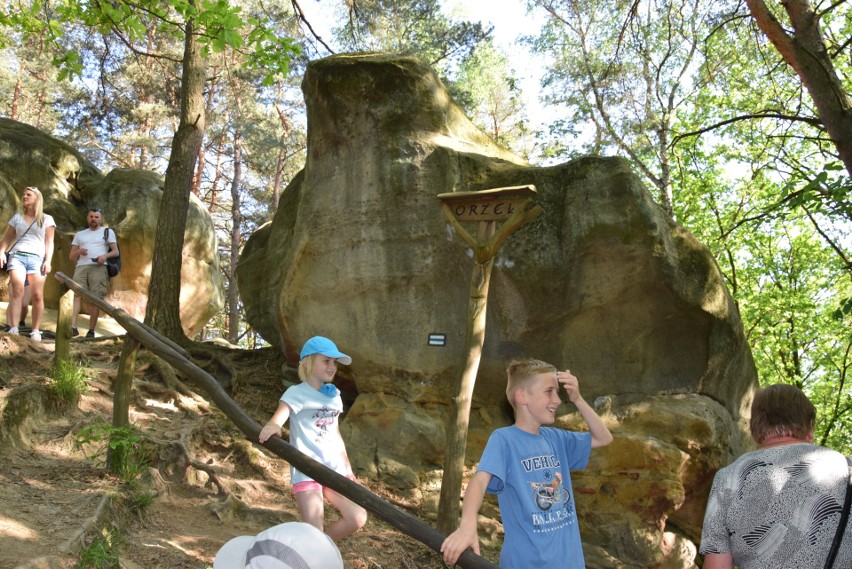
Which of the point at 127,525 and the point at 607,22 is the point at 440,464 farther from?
the point at 607,22

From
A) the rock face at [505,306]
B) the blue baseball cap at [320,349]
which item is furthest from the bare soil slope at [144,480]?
the blue baseball cap at [320,349]

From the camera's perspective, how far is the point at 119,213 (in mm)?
13367

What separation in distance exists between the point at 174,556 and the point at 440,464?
3.78m

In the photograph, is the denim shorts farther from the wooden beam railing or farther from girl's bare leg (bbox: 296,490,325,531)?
girl's bare leg (bbox: 296,490,325,531)

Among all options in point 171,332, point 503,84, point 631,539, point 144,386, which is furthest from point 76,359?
point 503,84

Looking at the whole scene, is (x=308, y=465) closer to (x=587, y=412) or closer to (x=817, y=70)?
(x=587, y=412)

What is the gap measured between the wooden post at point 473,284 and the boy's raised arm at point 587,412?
3.01 m

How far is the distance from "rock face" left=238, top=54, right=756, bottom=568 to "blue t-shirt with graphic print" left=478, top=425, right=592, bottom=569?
4.60 m

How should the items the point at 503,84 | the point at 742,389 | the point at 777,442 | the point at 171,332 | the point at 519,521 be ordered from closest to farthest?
1. the point at 777,442
2. the point at 519,521
3. the point at 742,389
4. the point at 171,332
5. the point at 503,84

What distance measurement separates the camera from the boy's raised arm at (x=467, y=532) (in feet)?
8.59

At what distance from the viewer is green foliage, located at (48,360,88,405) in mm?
6527

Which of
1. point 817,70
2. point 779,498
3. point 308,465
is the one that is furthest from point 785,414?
point 817,70

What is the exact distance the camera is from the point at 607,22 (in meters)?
20.8

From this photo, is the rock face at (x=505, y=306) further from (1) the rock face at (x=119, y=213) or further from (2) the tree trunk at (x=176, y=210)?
(1) the rock face at (x=119, y=213)
